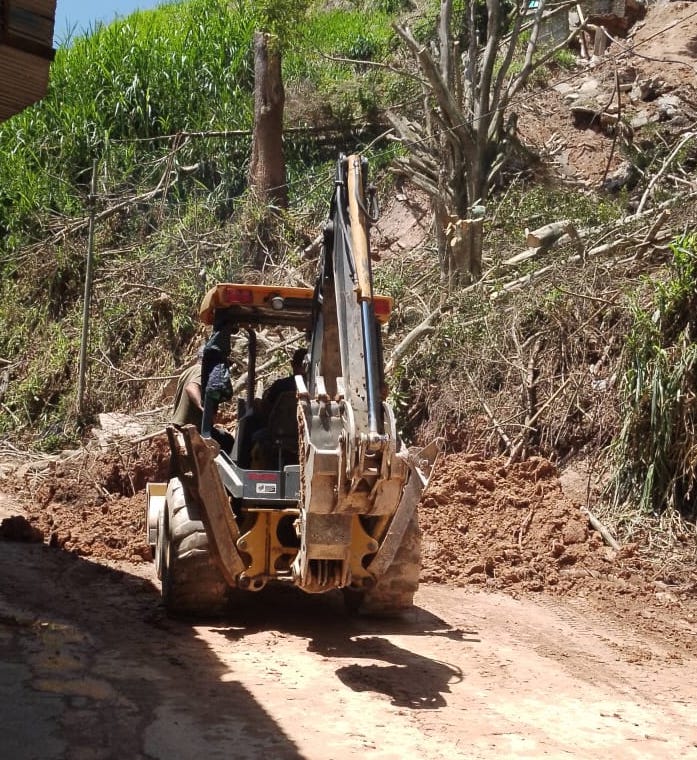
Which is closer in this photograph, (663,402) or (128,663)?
(128,663)

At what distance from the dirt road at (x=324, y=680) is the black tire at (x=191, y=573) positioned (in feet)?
0.50

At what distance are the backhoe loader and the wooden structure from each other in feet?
8.25

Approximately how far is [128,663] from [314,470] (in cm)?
162

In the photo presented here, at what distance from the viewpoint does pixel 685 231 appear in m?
10.6

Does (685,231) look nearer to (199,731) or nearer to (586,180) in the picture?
(586,180)

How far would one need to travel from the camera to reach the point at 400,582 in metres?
7.23

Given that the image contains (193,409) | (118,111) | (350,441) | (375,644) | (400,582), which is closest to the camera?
(350,441)

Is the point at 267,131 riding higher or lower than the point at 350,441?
higher

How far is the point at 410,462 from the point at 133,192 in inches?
520

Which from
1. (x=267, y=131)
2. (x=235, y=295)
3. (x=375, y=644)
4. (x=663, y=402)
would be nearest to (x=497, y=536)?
(x=663, y=402)

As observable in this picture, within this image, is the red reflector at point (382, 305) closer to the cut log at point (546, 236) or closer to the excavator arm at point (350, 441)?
the excavator arm at point (350, 441)

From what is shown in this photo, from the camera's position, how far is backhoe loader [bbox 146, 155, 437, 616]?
574 cm

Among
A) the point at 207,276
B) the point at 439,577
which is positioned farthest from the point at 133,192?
the point at 439,577

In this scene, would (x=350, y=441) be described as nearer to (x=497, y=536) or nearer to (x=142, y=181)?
(x=497, y=536)
